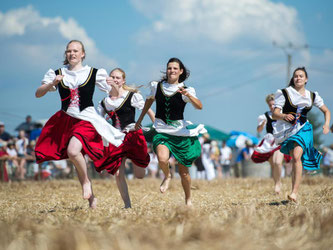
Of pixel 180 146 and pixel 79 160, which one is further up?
pixel 180 146

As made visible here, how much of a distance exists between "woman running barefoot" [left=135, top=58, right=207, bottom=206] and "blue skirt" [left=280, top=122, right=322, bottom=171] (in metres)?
1.45

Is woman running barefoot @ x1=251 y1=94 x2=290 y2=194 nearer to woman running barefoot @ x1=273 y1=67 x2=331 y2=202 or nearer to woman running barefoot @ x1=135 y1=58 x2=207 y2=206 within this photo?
woman running barefoot @ x1=273 y1=67 x2=331 y2=202

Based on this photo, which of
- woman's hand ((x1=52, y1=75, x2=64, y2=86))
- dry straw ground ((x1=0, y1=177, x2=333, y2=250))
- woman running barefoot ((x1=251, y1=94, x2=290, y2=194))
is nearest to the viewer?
dry straw ground ((x1=0, y1=177, x2=333, y2=250))

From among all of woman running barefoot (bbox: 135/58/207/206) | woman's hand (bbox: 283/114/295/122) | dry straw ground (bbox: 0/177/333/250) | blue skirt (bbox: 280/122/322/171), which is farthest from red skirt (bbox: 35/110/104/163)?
blue skirt (bbox: 280/122/322/171)

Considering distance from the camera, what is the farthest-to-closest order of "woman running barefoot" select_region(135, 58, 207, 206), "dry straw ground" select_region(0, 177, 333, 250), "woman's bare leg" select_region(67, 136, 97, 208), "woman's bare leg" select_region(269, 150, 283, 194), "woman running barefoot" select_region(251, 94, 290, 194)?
"woman running barefoot" select_region(251, 94, 290, 194) → "woman's bare leg" select_region(269, 150, 283, 194) → "woman running barefoot" select_region(135, 58, 207, 206) → "woman's bare leg" select_region(67, 136, 97, 208) → "dry straw ground" select_region(0, 177, 333, 250)

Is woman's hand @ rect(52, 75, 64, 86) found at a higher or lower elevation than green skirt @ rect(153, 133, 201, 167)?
higher

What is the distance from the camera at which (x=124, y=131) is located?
7332mm

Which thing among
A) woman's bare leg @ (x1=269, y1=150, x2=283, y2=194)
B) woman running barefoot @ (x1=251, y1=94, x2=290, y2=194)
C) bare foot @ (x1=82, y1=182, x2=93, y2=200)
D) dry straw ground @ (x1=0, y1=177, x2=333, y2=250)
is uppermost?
woman running barefoot @ (x1=251, y1=94, x2=290, y2=194)

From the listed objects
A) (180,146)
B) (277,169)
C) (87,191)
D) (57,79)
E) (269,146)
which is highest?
(57,79)

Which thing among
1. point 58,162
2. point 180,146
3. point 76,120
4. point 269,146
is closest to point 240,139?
point 58,162

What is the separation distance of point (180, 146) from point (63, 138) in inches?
62.0

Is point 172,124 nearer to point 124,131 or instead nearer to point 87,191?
point 124,131

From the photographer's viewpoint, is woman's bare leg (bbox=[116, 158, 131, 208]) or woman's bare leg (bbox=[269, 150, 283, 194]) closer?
woman's bare leg (bbox=[116, 158, 131, 208])

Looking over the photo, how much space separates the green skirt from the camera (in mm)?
7129
